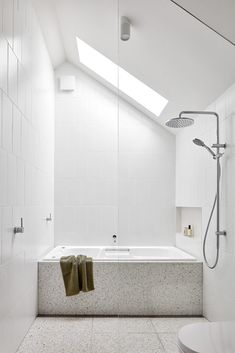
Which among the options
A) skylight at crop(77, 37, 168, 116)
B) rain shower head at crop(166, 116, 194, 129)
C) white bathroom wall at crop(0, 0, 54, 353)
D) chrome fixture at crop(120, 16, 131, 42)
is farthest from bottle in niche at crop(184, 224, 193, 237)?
chrome fixture at crop(120, 16, 131, 42)

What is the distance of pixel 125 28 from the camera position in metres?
2.69

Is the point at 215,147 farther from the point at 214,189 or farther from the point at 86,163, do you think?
the point at 86,163

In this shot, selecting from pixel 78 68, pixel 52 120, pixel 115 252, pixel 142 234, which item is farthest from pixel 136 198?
pixel 78 68

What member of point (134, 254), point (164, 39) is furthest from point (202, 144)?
point (134, 254)

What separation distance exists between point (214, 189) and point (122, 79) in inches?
59.4

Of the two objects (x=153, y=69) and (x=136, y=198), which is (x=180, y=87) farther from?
(x=136, y=198)

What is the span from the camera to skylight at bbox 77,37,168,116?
8.77 feet

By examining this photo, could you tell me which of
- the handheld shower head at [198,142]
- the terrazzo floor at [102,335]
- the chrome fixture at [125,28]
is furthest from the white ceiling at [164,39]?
the terrazzo floor at [102,335]

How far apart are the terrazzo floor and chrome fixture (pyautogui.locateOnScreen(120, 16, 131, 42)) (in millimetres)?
2161

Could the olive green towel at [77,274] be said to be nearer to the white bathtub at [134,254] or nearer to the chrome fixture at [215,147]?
the white bathtub at [134,254]

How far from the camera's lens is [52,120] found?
417 cm

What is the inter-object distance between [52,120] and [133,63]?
5.64 feet

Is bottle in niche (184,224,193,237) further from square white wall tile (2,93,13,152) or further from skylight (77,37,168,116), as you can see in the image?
square white wall tile (2,93,13,152)

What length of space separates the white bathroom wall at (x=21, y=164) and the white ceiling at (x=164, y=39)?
0.42 meters
